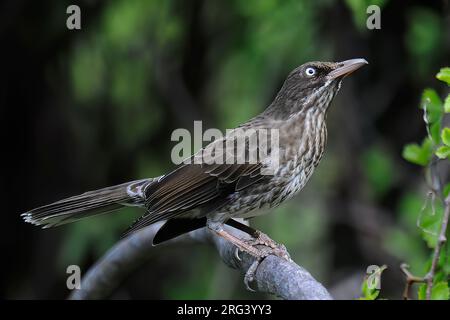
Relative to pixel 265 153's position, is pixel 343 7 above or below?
above

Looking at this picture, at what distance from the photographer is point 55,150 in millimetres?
6574

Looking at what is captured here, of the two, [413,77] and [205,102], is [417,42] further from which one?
[205,102]

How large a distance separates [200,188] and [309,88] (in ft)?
2.65

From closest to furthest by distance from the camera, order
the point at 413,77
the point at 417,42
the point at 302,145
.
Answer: the point at 302,145 < the point at 417,42 < the point at 413,77

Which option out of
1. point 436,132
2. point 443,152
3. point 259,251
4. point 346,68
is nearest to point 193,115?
point 346,68

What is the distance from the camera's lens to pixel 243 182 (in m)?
4.29

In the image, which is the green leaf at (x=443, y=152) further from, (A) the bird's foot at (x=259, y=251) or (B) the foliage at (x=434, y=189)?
(A) the bird's foot at (x=259, y=251)

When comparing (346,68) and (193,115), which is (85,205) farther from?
(193,115)

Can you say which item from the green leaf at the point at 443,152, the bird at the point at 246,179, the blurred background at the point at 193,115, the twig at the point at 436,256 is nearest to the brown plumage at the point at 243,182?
the bird at the point at 246,179

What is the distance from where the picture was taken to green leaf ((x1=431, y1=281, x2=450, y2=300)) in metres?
3.38

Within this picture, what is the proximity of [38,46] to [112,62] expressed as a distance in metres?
0.58

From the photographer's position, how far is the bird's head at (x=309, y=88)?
14.4 ft

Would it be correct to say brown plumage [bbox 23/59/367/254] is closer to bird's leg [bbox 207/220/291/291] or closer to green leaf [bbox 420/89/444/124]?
bird's leg [bbox 207/220/291/291]
